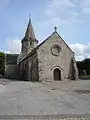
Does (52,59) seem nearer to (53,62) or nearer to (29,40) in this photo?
(53,62)

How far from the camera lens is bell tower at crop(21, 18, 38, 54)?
5888 cm

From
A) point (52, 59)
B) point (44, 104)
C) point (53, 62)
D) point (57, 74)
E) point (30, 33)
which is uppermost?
point (30, 33)

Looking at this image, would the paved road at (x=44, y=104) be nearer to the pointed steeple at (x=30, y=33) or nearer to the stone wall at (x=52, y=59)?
the stone wall at (x=52, y=59)

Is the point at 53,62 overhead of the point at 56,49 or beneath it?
beneath

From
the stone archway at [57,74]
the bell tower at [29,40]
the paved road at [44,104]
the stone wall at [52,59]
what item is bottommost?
the paved road at [44,104]

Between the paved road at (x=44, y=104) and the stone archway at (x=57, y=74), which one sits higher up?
the stone archway at (x=57, y=74)

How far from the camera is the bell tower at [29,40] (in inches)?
2318

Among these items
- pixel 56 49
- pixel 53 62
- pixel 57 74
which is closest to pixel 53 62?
pixel 53 62

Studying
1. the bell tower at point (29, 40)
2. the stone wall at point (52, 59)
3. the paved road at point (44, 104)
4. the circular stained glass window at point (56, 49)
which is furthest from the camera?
the bell tower at point (29, 40)

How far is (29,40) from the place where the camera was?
58781mm

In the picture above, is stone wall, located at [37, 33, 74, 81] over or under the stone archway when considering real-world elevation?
over

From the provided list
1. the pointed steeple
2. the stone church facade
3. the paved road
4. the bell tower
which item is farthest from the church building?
the paved road

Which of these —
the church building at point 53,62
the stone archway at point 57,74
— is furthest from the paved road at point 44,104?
the stone archway at point 57,74

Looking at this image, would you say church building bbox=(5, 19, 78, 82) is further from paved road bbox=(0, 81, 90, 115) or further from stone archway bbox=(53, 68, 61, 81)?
paved road bbox=(0, 81, 90, 115)
